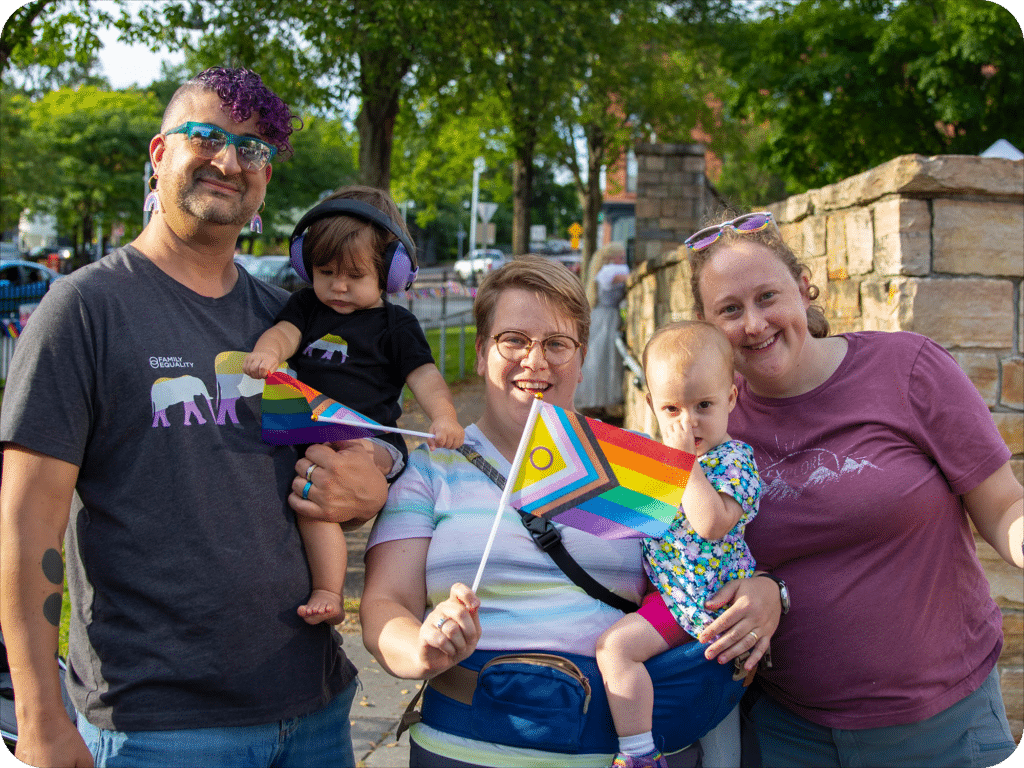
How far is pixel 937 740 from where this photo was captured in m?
2.41

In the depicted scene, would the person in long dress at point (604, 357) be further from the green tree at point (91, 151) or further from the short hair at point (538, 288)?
the green tree at point (91, 151)

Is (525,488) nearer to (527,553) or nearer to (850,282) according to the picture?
(527,553)

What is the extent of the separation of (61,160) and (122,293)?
42621mm

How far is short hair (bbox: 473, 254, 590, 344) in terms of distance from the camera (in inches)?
96.5

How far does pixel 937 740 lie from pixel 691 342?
4.39ft

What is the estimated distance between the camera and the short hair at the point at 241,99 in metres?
2.43

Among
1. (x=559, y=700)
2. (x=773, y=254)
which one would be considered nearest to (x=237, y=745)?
(x=559, y=700)

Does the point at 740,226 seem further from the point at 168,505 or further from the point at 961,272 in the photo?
the point at 168,505

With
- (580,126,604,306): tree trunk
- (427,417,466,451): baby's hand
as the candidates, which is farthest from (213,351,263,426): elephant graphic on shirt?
(580,126,604,306): tree trunk

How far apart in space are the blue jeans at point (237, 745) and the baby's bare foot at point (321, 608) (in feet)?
0.74

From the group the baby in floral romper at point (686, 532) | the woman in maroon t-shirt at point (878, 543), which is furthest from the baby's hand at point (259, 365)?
the woman in maroon t-shirt at point (878, 543)

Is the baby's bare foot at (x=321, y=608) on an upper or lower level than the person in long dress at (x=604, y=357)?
lower

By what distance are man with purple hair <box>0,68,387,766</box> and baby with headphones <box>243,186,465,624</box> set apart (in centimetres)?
29

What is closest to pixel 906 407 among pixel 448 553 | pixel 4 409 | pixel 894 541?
pixel 894 541
